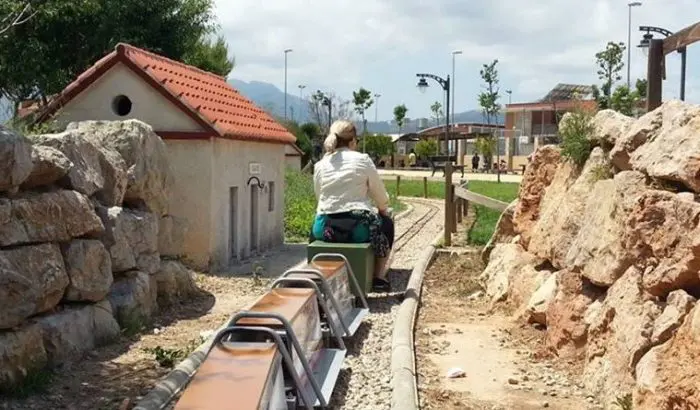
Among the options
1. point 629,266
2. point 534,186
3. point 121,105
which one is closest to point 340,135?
point 534,186

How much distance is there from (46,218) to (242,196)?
244 inches

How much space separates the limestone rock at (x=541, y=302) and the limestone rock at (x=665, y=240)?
1.68 m

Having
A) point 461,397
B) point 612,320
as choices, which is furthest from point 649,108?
point 461,397

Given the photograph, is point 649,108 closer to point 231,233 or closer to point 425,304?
point 425,304

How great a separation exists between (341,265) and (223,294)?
266cm

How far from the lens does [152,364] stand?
6645 millimetres

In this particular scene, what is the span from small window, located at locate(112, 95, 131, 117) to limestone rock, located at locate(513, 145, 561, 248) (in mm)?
5170

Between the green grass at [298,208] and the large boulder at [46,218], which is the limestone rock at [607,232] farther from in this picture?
the green grass at [298,208]

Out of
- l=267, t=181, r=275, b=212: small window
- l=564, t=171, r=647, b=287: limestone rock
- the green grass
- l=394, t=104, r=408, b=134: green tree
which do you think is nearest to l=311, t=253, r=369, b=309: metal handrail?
l=564, t=171, r=647, b=287: limestone rock

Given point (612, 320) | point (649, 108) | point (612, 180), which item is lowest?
point (612, 320)

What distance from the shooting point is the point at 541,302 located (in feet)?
25.2

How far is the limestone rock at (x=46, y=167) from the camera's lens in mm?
6551

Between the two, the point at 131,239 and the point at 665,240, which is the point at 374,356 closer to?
the point at 665,240

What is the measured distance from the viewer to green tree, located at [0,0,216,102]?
69.4 ft
